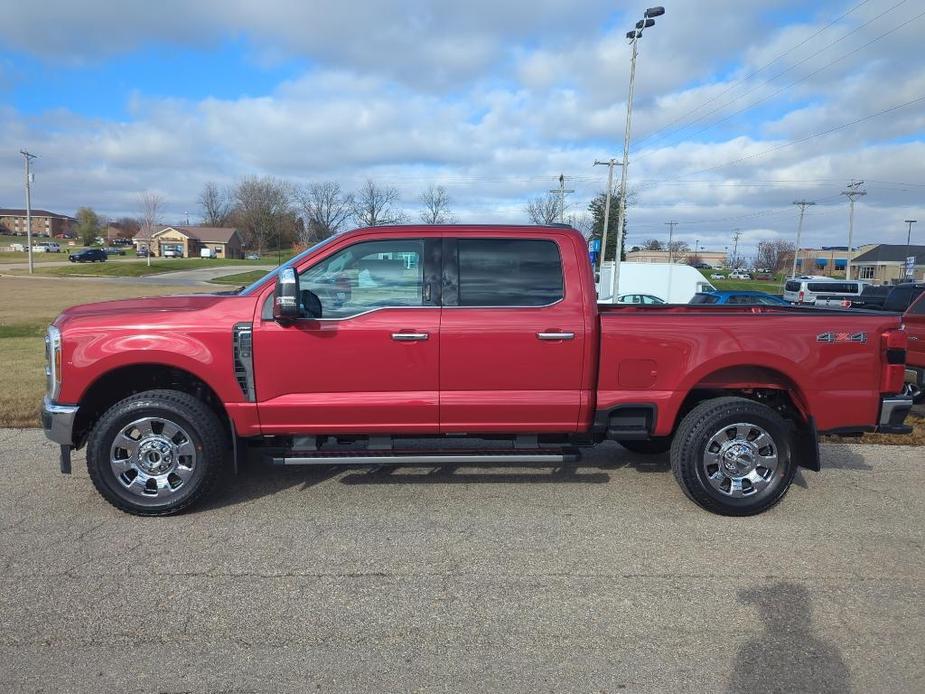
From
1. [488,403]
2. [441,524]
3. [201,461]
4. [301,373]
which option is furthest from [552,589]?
[201,461]

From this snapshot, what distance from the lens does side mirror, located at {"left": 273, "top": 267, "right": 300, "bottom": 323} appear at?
419 centimetres

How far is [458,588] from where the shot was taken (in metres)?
3.65

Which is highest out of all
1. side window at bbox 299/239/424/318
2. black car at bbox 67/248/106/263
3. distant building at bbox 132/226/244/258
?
distant building at bbox 132/226/244/258

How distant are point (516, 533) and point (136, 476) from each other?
2630 mm

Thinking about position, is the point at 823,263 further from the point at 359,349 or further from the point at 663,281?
the point at 359,349

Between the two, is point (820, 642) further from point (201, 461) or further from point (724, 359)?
point (201, 461)

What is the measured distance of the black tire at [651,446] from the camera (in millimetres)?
6047

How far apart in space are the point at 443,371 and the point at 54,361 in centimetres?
262

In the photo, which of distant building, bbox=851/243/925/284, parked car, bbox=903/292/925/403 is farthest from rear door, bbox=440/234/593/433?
distant building, bbox=851/243/925/284

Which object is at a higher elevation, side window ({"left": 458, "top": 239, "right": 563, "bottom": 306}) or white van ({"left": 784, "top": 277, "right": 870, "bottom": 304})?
side window ({"left": 458, "top": 239, "right": 563, "bottom": 306})

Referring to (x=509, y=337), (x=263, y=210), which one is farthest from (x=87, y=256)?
(x=509, y=337)

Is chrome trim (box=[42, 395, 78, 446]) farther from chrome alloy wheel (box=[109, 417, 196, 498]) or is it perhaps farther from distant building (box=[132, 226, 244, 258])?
distant building (box=[132, 226, 244, 258])

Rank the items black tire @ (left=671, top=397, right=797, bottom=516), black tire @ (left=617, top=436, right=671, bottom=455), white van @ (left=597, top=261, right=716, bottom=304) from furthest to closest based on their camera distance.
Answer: white van @ (left=597, top=261, right=716, bottom=304) < black tire @ (left=617, top=436, right=671, bottom=455) < black tire @ (left=671, top=397, right=797, bottom=516)

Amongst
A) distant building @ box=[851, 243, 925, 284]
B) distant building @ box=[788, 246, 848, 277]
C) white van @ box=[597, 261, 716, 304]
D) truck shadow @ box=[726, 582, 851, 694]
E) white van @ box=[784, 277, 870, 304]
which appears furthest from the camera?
distant building @ box=[788, 246, 848, 277]
